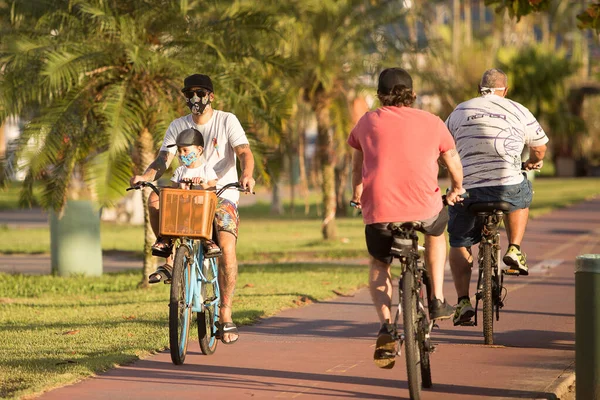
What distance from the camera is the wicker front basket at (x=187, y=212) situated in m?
8.06

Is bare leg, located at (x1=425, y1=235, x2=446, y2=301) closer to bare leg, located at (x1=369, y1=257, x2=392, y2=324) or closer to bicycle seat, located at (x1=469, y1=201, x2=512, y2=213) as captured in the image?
bare leg, located at (x1=369, y1=257, x2=392, y2=324)

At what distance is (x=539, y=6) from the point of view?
11.4 m

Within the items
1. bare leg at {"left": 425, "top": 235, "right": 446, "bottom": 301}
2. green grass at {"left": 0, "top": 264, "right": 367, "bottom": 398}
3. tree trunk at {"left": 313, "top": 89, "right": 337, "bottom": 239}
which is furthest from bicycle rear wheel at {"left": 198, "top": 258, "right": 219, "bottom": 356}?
tree trunk at {"left": 313, "top": 89, "right": 337, "bottom": 239}

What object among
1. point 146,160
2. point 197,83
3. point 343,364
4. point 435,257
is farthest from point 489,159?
point 146,160

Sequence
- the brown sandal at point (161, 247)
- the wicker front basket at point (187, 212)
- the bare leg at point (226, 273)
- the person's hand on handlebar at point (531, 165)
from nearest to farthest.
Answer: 1. the wicker front basket at point (187, 212)
2. the brown sandal at point (161, 247)
3. the bare leg at point (226, 273)
4. the person's hand on handlebar at point (531, 165)

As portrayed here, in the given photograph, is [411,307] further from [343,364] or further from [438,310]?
[343,364]

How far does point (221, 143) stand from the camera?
8.84 m

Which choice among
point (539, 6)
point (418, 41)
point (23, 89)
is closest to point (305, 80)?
point (418, 41)

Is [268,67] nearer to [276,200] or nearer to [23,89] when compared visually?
[23,89]

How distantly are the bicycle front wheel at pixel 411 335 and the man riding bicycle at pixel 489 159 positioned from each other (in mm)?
2553

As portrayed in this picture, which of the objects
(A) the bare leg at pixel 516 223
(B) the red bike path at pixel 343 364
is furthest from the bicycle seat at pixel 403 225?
(A) the bare leg at pixel 516 223

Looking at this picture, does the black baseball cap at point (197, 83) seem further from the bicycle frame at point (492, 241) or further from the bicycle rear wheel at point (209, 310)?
the bicycle frame at point (492, 241)

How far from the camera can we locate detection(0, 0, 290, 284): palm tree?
13.9 m

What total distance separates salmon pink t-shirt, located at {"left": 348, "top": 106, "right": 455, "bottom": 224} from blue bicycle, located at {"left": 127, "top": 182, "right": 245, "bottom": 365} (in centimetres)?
138
